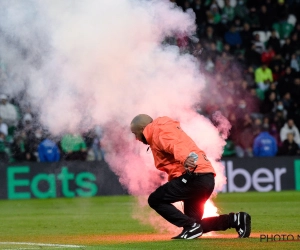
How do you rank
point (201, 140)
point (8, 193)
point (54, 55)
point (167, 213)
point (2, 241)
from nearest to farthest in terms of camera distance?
point (167, 213)
point (2, 241)
point (201, 140)
point (54, 55)
point (8, 193)

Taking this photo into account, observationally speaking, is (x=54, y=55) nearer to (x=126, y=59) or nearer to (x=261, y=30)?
(x=126, y=59)

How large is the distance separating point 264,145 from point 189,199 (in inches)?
588

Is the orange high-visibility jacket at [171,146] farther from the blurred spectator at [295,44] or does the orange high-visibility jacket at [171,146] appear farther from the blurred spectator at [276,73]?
the blurred spectator at [295,44]

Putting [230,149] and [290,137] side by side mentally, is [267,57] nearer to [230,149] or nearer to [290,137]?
[290,137]

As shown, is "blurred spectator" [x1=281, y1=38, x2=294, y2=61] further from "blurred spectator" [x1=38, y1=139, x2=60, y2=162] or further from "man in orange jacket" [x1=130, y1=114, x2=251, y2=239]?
"man in orange jacket" [x1=130, y1=114, x2=251, y2=239]

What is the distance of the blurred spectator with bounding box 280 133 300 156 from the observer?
2686 centimetres

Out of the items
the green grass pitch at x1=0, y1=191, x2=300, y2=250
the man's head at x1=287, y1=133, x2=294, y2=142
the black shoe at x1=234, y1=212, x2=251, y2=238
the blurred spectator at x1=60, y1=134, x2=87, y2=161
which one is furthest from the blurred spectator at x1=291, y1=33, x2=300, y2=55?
the black shoe at x1=234, y1=212, x2=251, y2=238

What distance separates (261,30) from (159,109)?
615 inches

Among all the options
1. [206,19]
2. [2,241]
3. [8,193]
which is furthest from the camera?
[206,19]

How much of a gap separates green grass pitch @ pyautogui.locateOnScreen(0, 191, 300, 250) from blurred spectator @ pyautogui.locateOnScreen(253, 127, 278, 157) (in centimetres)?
160

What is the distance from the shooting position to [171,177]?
12078 mm

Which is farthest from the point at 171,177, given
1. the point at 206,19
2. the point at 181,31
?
the point at 206,19

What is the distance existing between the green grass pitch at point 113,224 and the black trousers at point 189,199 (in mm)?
262

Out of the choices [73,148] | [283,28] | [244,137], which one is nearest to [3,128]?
[73,148]
